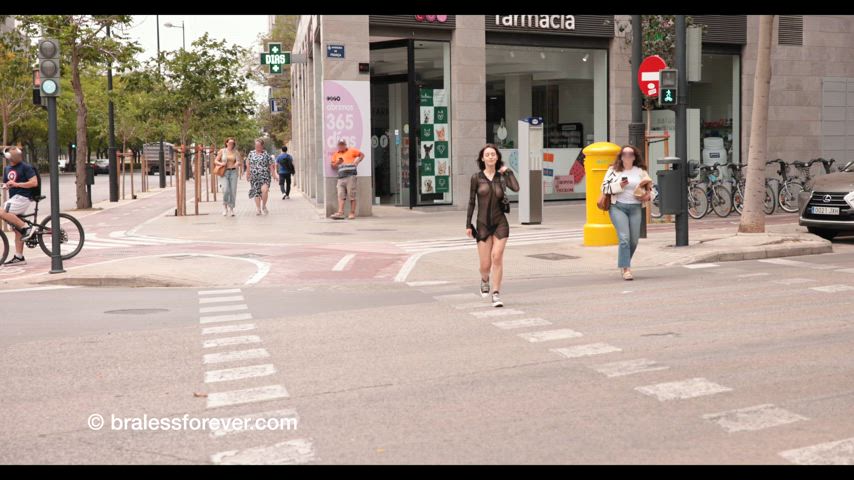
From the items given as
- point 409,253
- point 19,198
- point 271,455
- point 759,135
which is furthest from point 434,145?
point 271,455

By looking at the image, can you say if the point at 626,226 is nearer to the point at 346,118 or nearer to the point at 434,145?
the point at 346,118

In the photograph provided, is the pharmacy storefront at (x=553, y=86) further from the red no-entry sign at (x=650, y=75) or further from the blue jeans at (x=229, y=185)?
the red no-entry sign at (x=650, y=75)

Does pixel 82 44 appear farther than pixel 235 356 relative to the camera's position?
Yes

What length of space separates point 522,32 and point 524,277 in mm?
14155

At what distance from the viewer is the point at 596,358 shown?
7.49 metres

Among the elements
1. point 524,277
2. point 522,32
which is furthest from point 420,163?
point 524,277

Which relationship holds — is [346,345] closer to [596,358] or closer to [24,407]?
[596,358]

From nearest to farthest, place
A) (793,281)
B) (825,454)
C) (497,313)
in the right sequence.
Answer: (825,454), (497,313), (793,281)

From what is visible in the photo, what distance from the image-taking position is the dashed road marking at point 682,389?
20.6 ft

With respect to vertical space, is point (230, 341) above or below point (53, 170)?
below

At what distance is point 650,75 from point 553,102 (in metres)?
9.49

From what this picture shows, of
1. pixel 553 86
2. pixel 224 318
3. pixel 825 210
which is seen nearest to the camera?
pixel 224 318

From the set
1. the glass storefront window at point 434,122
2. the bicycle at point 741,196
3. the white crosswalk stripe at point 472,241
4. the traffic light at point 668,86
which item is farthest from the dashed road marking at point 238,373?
the glass storefront window at point 434,122

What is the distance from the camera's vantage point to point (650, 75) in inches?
695
